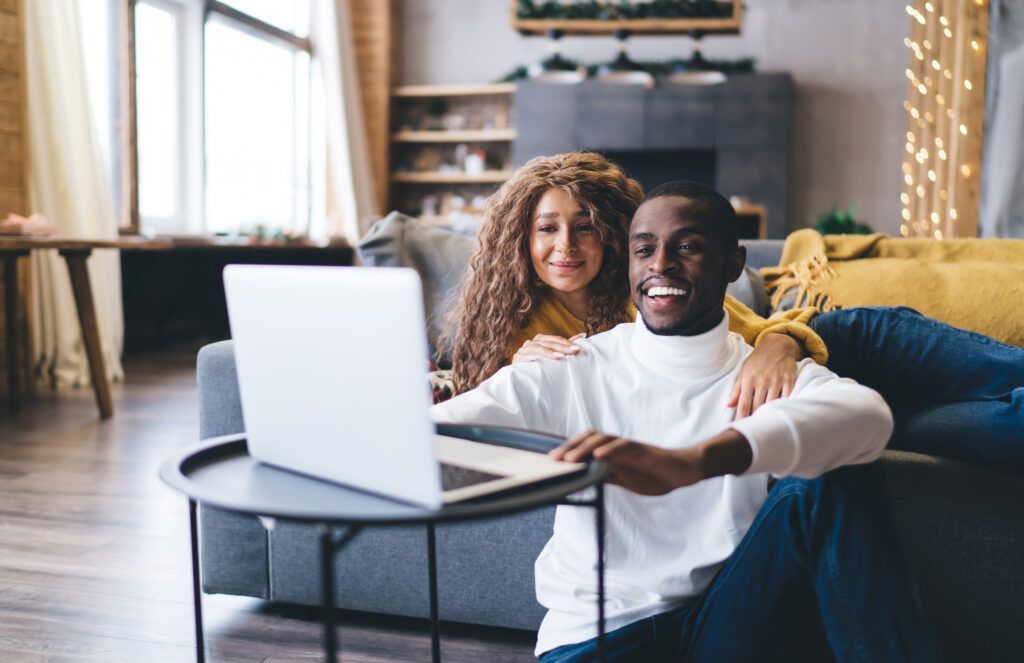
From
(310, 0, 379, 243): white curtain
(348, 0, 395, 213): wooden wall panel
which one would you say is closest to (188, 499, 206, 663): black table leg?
(310, 0, 379, 243): white curtain

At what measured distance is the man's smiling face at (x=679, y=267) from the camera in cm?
117

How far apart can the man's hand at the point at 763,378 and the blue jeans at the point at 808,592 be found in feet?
0.36

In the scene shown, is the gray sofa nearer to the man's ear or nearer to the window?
the man's ear

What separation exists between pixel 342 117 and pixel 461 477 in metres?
6.71

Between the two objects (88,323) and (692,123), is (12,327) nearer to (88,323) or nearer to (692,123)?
(88,323)

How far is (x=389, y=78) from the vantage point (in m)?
7.71

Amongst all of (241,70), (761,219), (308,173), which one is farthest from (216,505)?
(308,173)

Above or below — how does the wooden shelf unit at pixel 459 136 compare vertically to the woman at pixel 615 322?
above

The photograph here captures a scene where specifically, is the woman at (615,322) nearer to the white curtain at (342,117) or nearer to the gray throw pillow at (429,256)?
the gray throw pillow at (429,256)

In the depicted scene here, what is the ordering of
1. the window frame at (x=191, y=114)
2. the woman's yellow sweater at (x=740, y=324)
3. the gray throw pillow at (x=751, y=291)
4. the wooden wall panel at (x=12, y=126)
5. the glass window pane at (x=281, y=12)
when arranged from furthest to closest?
the glass window pane at (x=281, y=12) < the window frame at (x=191, y=114) < the wooden wall panel at (x=12, y=126) < the gray throw pillow at (x=751, y=291) < the woman's yellow sweater at (x=740, y=324)

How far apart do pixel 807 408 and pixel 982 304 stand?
1187mm

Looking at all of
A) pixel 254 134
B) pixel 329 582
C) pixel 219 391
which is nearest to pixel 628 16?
pixel 254 134

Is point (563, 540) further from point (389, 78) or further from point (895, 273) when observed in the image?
point (389, 78)

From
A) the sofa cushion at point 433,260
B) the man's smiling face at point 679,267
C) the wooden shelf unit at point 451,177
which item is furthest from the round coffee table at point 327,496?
the wooden shelf unit at point 451,177
